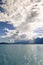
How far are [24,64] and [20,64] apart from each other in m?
1.52

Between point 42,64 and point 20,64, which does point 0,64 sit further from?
point 42,64

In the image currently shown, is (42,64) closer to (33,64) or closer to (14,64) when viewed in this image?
(33,64)

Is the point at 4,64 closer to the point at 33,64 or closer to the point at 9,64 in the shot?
the point at 9,64

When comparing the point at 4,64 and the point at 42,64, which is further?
the point at 4,64

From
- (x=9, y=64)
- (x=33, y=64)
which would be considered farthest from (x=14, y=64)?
(x=33, y=64)

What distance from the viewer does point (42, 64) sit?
6806 centimetres

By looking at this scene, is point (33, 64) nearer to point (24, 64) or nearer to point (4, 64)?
point (24, 64)

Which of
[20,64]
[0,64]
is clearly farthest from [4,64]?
[20,64]

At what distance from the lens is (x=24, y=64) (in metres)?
69.1

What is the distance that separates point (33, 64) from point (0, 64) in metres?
12.1

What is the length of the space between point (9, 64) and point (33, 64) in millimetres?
8822

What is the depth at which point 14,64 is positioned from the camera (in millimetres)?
71062

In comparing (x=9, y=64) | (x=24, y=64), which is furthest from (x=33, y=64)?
(x=9, y=64)

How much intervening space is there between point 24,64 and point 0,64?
918 cm
